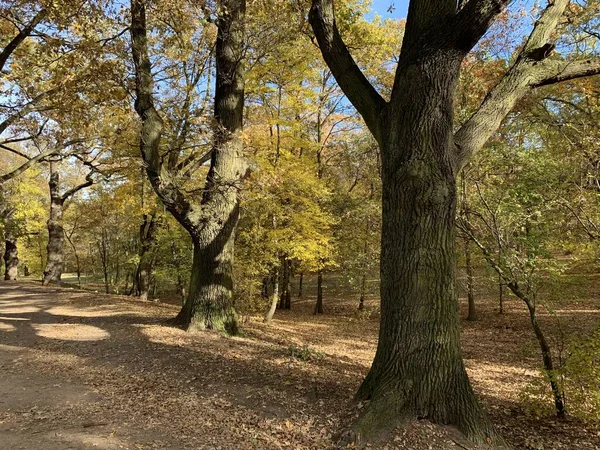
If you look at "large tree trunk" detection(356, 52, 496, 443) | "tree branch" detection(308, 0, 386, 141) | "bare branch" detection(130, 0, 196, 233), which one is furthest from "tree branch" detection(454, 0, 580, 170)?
"bare branch" detection(130, 0, 196, 233)

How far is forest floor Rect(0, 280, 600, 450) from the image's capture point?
13.3 ft

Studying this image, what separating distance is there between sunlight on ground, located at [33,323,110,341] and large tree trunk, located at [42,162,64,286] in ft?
35.6

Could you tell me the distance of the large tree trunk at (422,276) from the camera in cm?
409

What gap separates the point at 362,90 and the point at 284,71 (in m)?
8.66

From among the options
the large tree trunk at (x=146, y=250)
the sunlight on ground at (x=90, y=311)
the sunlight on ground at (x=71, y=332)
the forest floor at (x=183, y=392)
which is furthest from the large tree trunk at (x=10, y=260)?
the sunlight on ground at (x=71, y=332)

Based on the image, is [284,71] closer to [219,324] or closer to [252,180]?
[252,180]

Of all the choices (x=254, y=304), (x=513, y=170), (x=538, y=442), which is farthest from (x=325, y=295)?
(x=538, y=442)

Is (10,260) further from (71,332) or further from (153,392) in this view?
(153,392)

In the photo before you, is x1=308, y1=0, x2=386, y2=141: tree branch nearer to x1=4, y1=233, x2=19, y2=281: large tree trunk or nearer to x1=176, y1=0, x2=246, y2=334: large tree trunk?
x1=176, y1=0, x2=246, y2=334: large tree trunk

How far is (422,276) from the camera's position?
4230 millimetres

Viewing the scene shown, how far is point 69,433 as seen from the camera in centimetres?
405

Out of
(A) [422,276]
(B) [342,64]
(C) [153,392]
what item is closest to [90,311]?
(C) [153,392]

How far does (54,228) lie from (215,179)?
1429cm

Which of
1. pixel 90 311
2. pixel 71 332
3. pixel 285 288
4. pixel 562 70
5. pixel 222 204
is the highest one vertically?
pixel 562 70
